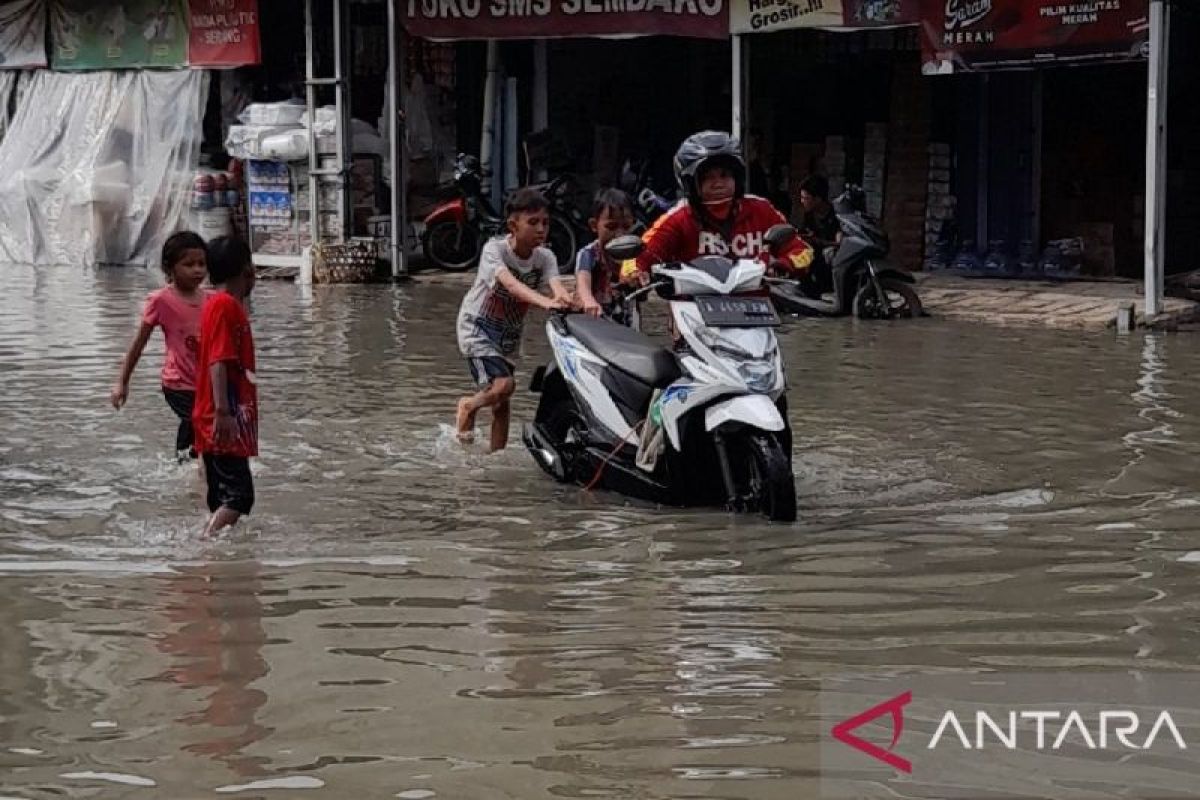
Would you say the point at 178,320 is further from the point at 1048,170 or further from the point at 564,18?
the point at 1048,170

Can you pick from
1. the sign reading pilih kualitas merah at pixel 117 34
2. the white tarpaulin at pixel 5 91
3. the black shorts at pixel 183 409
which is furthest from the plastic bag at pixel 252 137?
the black shorts at pixel 183 409

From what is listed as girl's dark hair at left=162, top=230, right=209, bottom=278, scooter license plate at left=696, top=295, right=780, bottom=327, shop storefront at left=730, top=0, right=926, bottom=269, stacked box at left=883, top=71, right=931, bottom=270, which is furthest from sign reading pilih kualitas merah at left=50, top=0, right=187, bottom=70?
scooter license plate at left=696, top=295, right=780, bottom=327

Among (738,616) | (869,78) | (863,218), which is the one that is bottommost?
(738,616)

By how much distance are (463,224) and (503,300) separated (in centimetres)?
983

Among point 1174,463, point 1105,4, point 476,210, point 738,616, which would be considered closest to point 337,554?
point 738,616

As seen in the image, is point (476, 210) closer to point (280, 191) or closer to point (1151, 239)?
point (280, 191)

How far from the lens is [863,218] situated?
14.4 m

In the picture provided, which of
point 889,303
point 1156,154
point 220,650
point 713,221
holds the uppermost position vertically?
point 1156,154

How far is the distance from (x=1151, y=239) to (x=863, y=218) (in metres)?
2.08

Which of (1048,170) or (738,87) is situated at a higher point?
(738,87)

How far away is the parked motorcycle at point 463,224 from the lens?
18.2 m

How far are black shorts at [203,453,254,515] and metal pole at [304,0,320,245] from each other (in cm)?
1160

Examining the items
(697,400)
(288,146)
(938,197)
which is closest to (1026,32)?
(938,197)

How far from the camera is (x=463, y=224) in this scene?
18359mm
